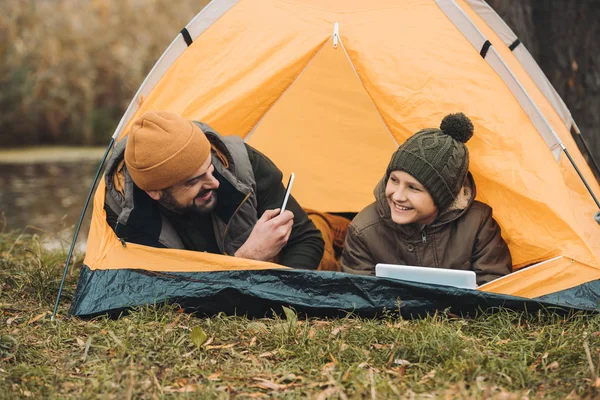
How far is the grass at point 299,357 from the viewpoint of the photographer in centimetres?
231

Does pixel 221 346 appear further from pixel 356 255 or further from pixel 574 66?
pixel 574 66

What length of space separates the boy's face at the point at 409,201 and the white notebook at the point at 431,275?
245mm

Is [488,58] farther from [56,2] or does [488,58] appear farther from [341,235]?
[56,2]

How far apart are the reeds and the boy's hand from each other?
A: 206 inches

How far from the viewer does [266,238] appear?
10.0 ft

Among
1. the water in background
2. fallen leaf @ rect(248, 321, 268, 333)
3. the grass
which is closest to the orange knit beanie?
the grass

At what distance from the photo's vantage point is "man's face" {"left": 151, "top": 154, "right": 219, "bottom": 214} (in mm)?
2924

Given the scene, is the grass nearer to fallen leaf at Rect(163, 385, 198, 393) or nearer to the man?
fallen leaf at Rect(163, 385, 198, 393)

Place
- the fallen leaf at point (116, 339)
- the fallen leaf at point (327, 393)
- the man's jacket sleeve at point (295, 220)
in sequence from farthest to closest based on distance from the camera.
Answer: the man's jacket sleeve at point (295, 220) → the fallen leaf at point (116, 339) → the fallen leaf at point (327, 393)

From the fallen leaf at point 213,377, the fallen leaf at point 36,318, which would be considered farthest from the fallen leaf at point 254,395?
the fallen leaf at point 36,318

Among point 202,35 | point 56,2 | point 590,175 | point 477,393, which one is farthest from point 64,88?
point 477,393

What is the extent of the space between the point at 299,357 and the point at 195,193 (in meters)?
0.77

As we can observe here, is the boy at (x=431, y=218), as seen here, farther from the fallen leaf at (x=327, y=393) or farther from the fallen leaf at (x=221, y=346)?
the fallen leaf at (x=327, y=393)

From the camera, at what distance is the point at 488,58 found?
3271mm
